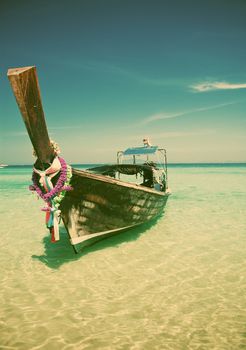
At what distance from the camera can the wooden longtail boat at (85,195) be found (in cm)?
341

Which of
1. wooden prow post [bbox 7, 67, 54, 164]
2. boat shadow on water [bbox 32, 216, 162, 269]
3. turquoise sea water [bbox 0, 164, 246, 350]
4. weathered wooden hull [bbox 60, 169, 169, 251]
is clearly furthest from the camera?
boat shadow on water [bbox 32, 216, 162, 269]

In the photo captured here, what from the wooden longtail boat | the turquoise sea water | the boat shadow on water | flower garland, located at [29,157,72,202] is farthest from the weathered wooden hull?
the turquoise sea water

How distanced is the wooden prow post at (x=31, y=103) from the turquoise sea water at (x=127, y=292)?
2843 millimetres

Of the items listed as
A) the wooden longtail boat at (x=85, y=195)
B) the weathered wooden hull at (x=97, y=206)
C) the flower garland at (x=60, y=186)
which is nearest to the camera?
the wooden longtail boat at (x=85, y=195)

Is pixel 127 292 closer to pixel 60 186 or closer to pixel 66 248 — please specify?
pixel 60 186

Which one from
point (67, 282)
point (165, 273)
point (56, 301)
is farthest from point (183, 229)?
point (56, 301)

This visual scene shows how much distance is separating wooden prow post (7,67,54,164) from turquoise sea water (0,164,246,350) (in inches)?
112

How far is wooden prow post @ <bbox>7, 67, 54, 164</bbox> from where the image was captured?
317 cm

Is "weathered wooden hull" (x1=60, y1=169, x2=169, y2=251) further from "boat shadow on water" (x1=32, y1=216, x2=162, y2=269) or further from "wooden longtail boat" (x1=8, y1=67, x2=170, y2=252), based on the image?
"boat shadow on water" (x1=32, y1=216, x2=162, y2=269)

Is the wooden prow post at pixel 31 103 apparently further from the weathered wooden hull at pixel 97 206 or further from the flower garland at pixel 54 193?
the weathered wooden hull at pixel 97 206

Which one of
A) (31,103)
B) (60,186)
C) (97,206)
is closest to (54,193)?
(60,186)

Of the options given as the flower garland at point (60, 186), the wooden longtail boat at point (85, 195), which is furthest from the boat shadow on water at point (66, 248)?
the flower garland at point (60, 186)

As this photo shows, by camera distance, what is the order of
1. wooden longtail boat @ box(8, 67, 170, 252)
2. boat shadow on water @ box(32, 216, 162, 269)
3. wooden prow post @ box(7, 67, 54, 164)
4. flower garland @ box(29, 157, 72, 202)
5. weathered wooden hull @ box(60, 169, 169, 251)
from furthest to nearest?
boat shadow on water @ box(32, 216, 162, 269), weathered wooden hull @ box(60, 169, 169, 251), flower garland @ box(29, 157, 72, 202), wooden longtail boat @ box(8, 67, 170, 252), wooden prow post @ box(7, 67, 54, 164)

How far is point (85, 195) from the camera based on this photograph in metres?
6.16
